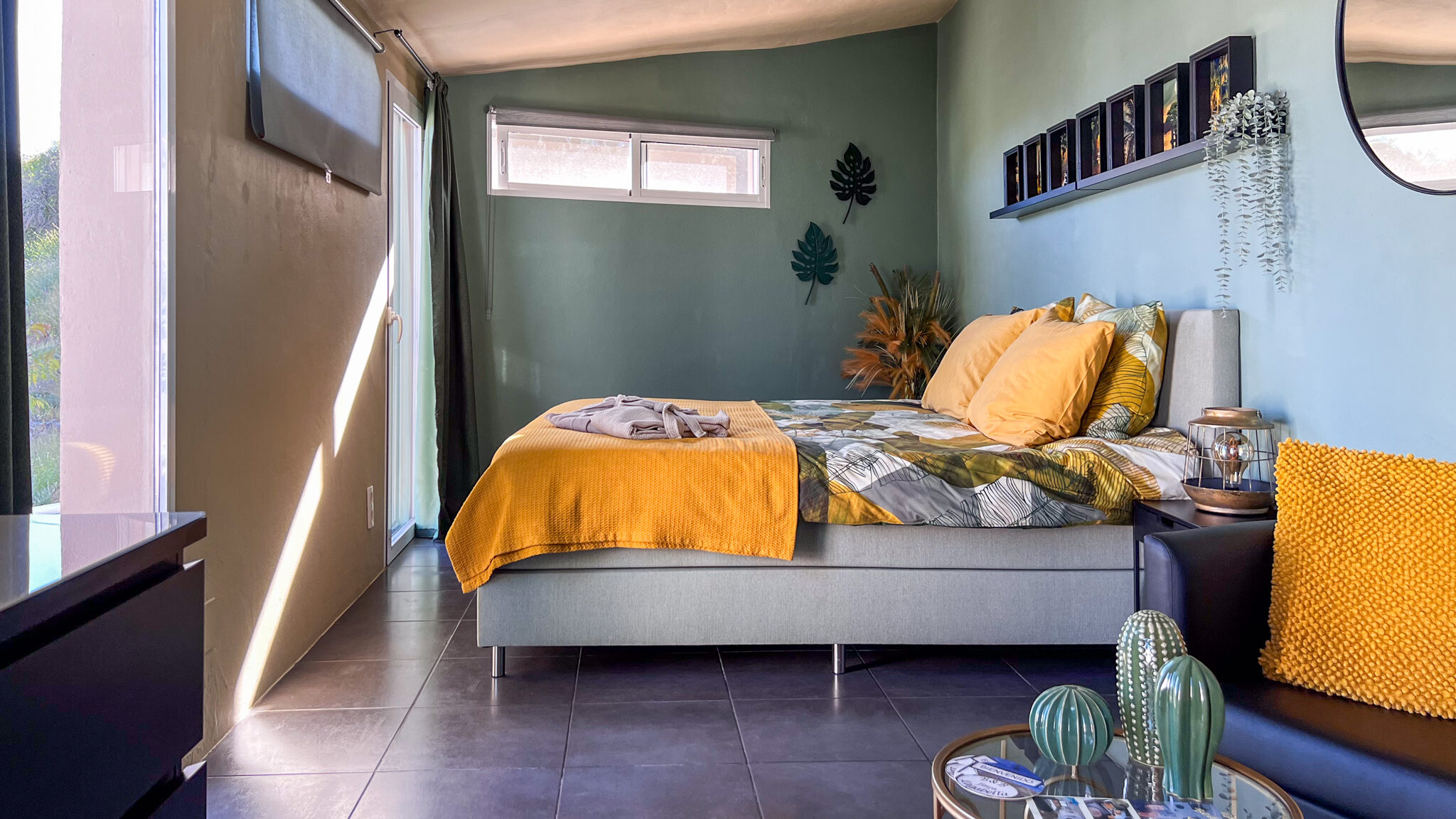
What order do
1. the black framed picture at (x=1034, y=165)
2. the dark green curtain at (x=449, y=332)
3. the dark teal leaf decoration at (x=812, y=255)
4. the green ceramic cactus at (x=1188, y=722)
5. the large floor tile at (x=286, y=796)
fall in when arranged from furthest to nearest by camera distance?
the dark teal leaf decoration at (x=812, y=255) < the dark green curtain at (x=449, y=332) < the black framed picture at (x=1034, y=165) < the large floor tile at (x=286, y=796) < the green ceramic cactus at (x=1188, y=722)

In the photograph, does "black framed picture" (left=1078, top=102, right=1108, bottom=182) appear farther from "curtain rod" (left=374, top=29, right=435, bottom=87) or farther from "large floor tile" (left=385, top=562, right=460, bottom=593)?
"large floor tile" (left=385, top=562, right=460, bottom=593)

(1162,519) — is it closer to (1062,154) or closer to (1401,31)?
(1401,31)

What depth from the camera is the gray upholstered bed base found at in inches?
102

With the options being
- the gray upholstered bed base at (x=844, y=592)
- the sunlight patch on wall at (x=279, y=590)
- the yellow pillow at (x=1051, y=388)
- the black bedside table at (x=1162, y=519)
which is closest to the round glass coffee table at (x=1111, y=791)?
the black bedside table at (x=1162, y=519)

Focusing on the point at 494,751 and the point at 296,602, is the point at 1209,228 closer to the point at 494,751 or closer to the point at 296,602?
the point at 494,751

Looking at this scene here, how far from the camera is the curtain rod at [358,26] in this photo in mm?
3065

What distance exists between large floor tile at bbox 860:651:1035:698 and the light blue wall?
107cm

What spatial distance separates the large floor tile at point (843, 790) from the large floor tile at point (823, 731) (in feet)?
0.14

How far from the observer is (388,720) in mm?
2344

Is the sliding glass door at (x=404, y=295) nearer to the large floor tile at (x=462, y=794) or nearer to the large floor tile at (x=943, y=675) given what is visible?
the large floor tile at (x=462, y=794)

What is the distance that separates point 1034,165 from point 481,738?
10.7ft

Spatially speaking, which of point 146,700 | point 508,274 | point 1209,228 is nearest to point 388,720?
point 146,700

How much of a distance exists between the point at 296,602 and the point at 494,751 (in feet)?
3.39

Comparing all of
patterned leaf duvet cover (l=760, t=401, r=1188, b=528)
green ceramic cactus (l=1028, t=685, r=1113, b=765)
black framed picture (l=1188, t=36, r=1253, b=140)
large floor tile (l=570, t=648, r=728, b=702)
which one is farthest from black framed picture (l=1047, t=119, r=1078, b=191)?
green ceramic cactus (l=1028, t=685, r=1113, b=765)
